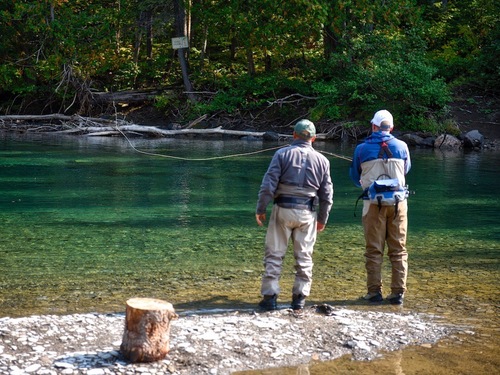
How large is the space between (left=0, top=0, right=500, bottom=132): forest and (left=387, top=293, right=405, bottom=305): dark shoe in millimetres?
19852

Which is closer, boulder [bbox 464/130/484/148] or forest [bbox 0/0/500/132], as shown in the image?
boulder [bbox 464/130/484/148]

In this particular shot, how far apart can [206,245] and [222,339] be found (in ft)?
13.5

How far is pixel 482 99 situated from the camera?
28.7 m

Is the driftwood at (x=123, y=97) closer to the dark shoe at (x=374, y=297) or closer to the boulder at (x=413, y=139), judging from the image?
the boulder at (x=413, y=139)

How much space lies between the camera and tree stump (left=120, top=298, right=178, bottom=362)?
17.5 feet

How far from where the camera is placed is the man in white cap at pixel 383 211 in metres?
7.29

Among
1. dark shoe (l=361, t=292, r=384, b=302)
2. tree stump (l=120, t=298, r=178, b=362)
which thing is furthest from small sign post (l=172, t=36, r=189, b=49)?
tree stump (l=120, t=298, r=178, b=362)

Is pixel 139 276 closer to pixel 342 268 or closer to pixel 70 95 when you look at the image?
pixel 342 268

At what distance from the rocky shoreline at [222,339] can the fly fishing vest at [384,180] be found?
1043mm

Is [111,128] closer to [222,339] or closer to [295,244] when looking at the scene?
[295,244]

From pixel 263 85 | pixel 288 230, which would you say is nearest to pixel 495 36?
pixel 263 85

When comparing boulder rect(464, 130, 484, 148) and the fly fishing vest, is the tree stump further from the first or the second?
boulder rect(464, 130, 484, 148)

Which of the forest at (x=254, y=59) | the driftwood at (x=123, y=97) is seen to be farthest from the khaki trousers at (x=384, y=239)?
the driftwood at (x=123, y=97)

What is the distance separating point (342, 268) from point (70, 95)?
26821 mm
